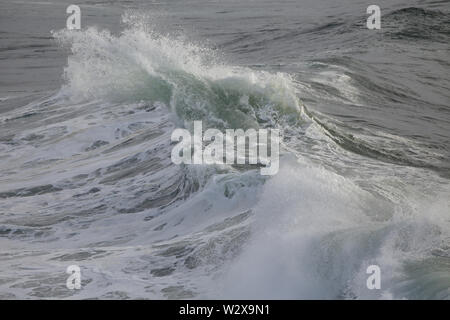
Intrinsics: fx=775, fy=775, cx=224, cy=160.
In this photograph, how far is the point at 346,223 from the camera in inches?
320

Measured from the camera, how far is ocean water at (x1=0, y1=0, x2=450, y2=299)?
7.57 metres

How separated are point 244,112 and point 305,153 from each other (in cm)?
197

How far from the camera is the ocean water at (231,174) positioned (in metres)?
7.57

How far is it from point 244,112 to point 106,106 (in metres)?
4.46

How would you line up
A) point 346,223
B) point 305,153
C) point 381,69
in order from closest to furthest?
1. point 346,223
2. point 305,153
3. point 381,69

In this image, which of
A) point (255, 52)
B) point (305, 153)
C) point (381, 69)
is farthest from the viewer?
point (255, 52)

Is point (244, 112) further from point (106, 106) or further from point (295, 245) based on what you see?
point (295, 245)

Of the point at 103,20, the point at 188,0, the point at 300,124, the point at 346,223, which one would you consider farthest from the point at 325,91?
the point at 188,0

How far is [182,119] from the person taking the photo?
12.8 m

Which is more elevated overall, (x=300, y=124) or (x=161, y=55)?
(x=161, y=55)

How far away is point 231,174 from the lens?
998cm

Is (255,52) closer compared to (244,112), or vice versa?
(244,112)

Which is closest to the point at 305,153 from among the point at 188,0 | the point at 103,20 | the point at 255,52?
the point at 255,52

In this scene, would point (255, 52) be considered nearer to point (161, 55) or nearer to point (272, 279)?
point (161, 55)
